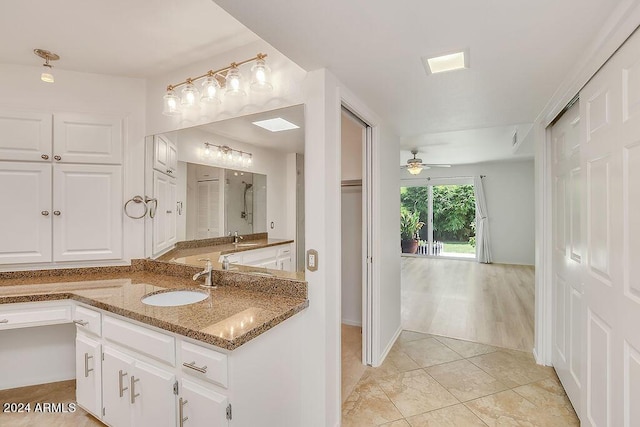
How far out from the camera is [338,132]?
178 cm

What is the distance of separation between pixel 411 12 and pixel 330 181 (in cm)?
86

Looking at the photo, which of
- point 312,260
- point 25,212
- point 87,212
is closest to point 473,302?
point 312,260

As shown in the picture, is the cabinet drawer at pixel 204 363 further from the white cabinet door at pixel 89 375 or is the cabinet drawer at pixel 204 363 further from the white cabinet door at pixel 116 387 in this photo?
the white cabinet door at pixel 89 375

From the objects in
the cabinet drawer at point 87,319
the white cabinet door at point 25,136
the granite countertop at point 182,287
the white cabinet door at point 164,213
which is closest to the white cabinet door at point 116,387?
the cabinet drawer at point 87,319

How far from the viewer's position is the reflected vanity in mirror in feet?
5.95

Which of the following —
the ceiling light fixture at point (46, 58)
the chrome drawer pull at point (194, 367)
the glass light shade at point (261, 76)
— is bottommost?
the chrome drawer pull at point (194, 367)

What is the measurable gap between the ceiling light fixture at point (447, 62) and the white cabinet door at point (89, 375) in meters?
2.43

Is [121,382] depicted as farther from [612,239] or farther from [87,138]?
[612,239]

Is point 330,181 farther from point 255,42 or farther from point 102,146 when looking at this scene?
point 102,146

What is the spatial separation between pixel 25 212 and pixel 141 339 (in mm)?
1567

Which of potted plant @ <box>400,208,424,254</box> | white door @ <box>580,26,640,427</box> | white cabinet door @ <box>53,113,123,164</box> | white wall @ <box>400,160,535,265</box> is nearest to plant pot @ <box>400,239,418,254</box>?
potted plant @ <box>400,208,424,254</box>

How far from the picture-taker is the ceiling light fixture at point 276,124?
5.83 ft

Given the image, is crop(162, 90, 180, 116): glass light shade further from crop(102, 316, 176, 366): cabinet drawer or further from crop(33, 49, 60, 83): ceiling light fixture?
crop(102, 316, 176, 366): cabinet drawer

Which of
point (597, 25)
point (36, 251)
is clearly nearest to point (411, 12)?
point (597, 25)
